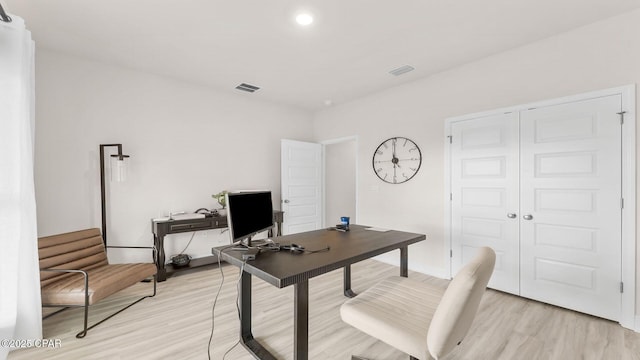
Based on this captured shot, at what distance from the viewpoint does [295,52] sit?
9.50ft

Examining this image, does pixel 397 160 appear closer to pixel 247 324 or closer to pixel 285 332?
pixel 285 332

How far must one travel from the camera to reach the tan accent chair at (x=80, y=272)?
6.90ft

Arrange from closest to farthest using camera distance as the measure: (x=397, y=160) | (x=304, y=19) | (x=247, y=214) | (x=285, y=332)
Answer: (x=247, y=214) → (x=285, y=332) → (x=304, y=19) → (x=397, y=160)

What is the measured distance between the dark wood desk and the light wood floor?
346mm

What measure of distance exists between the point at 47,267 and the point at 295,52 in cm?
309

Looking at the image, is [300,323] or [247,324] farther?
[247,324]

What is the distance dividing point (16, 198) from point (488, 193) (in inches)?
168

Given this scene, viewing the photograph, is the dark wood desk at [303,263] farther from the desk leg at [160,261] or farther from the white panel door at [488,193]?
the desk leg at [160,261]

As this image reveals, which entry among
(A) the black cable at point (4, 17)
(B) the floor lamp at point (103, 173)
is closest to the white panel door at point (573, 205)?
(A) the black cable at point (4, 17)

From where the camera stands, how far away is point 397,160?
387 centimetres

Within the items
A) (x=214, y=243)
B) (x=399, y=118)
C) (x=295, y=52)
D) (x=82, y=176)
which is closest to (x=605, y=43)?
(x=399, y=118)

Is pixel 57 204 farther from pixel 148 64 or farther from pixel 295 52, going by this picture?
pixel 295 52

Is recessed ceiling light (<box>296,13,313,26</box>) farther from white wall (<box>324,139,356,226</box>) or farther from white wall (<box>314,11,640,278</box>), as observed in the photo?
white wall (<box>324,139,356,226</box>)

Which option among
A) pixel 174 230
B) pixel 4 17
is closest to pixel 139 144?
pixel 174 230
